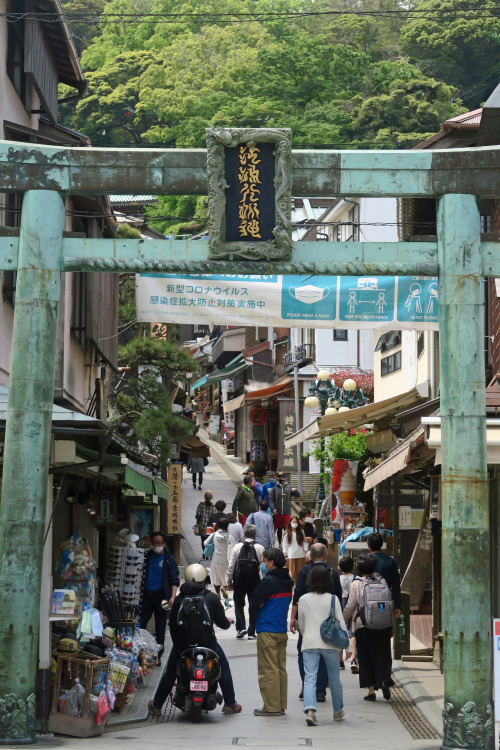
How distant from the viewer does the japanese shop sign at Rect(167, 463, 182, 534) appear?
86.8 ft

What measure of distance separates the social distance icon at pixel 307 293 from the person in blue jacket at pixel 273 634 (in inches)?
120

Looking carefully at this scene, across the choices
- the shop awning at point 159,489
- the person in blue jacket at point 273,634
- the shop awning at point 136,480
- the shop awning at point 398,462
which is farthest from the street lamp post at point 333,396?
the person in blue jacket at point 273,634

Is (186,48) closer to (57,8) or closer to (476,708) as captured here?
(57,8)

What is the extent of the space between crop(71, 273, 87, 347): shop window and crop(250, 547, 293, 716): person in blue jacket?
26.6 ft

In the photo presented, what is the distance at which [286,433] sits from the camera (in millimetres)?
43844

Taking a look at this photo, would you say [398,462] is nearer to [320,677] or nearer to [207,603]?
[320,677]

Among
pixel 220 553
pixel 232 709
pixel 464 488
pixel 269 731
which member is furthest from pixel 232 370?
pixel 464 488

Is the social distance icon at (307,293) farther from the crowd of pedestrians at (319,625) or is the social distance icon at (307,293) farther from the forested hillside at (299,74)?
the forested hillside at (299,74)

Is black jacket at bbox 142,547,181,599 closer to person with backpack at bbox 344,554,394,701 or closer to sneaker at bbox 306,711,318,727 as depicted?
person with backpack at bbox 344,554,394,701

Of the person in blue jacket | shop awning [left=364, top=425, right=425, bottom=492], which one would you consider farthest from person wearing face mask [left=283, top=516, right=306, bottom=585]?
the person in blue jacket

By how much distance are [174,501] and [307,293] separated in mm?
15231

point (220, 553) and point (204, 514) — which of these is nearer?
point (220, 553)

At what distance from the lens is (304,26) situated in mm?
71000

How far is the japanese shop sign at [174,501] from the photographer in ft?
86.8
